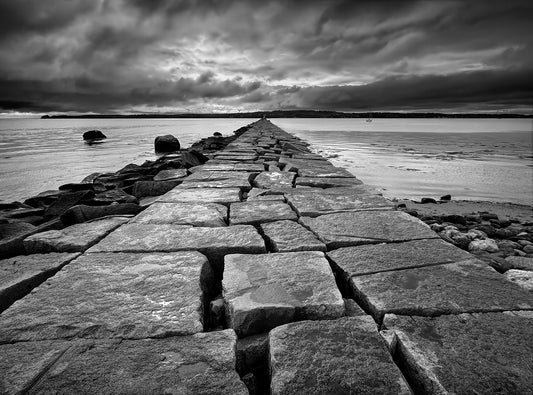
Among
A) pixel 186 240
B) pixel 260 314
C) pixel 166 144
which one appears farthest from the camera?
pixel 166 144

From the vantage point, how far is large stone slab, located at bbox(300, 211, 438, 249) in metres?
1.75

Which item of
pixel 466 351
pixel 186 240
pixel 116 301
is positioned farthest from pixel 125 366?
pixel 466 351

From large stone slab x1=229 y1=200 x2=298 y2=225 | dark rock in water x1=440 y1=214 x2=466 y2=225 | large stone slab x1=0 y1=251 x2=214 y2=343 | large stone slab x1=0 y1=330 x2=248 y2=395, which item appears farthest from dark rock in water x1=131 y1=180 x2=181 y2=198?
dark rock in water x1=440 y1=214 x2=466 y2=225

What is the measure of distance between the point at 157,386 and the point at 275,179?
2.74 meters

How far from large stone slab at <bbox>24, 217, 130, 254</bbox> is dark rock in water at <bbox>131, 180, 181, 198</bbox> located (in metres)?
1.44

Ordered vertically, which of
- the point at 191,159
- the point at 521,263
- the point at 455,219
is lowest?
the point at 455,219

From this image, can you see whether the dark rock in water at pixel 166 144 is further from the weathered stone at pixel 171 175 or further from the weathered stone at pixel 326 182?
the weathered stone at pixel 326 182

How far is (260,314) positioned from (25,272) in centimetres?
115

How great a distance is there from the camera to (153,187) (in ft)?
11.6

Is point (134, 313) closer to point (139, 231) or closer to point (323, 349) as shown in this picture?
point (323, 349)

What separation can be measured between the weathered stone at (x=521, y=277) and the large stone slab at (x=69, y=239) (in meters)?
2.13

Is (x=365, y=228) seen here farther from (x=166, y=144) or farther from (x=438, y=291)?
(x=166, y=144)

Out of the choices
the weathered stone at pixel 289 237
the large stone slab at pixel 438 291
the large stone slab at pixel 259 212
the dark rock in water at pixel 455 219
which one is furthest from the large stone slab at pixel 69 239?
the dark rock in water at pixel 455 219

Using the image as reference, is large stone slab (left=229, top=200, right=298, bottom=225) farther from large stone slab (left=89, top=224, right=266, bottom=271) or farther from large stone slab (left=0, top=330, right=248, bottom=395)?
large stone slab (left=0, top=330, right=248, bottom=395)
